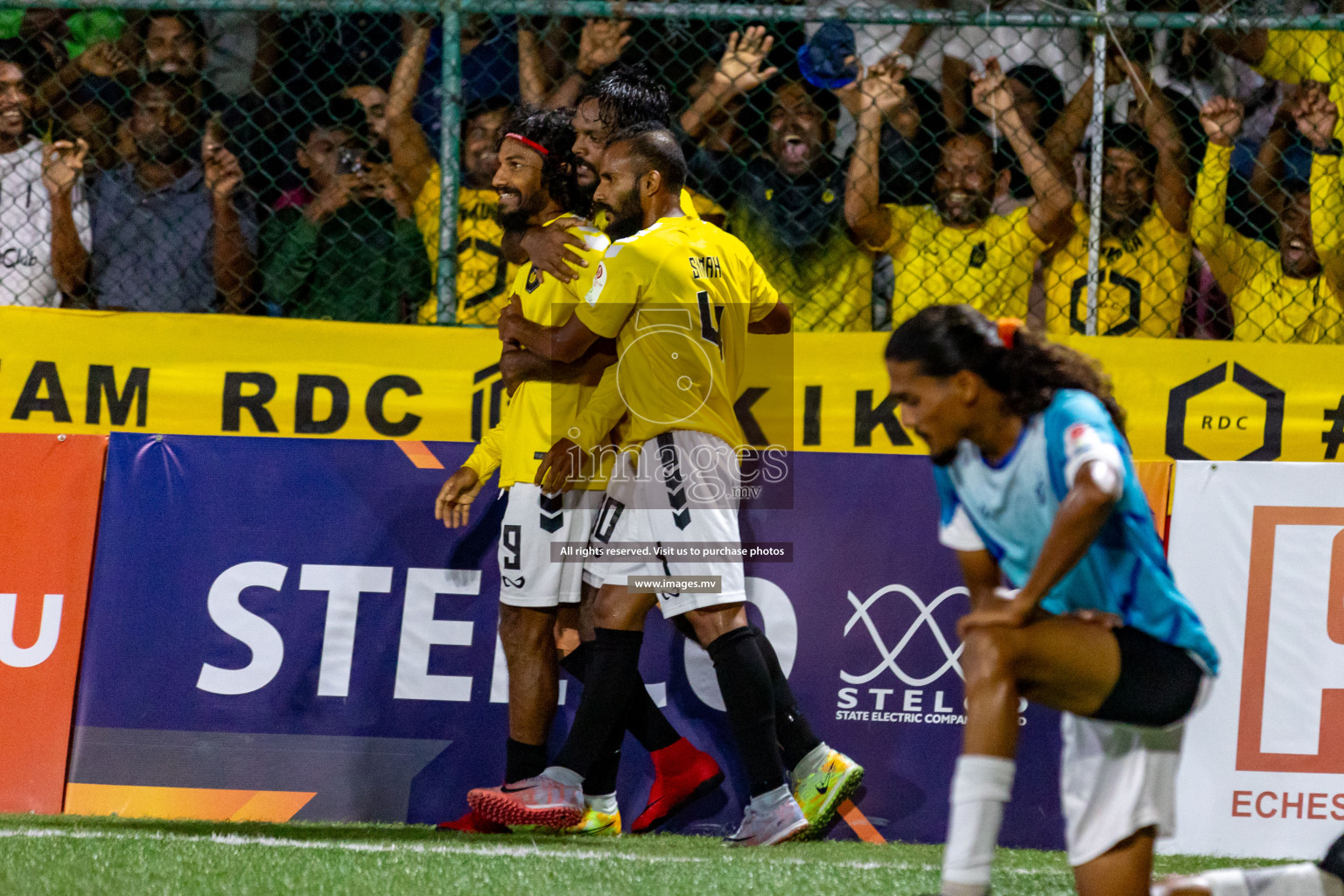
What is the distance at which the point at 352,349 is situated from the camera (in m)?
5.16

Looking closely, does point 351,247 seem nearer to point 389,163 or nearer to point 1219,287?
point 389,163

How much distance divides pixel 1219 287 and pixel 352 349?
3338 millimetres

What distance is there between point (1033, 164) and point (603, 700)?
2788 mm

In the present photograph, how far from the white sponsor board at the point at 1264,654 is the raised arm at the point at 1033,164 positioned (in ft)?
4.31

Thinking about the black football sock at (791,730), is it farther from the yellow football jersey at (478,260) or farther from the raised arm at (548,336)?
the yellow football jersey at (478,260)

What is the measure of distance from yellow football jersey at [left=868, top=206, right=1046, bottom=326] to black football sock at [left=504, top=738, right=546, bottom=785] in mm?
2244

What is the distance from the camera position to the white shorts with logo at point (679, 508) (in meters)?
4.12

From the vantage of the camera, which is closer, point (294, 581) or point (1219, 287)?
point (294, 581)

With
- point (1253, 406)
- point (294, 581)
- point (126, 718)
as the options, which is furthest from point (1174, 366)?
point (126, 718)

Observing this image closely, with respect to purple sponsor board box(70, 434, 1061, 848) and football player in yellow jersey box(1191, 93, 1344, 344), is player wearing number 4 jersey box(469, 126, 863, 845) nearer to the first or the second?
purple sponsor board box(70, 434, 1061, 848)

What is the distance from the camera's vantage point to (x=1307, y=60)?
561 cm

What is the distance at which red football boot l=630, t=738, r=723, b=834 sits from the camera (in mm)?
4422

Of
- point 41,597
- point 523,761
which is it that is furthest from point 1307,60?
point 41,597

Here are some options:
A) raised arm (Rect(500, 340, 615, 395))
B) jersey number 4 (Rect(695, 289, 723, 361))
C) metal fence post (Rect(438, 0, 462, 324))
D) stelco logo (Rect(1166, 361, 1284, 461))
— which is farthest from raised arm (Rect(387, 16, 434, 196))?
stelco logo (Rect(1166, 361, 1284, 461))
